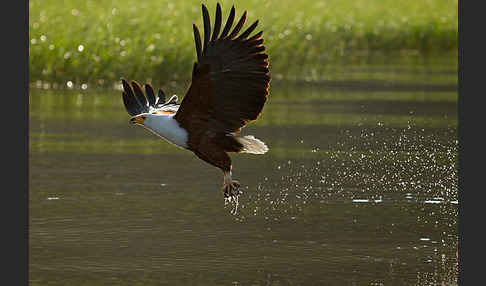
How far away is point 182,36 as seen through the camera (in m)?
29.2

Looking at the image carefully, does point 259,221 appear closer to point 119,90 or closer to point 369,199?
point 369,199

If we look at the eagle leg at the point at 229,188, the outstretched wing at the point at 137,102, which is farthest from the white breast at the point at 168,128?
the outstretched wing at the point at 137,102

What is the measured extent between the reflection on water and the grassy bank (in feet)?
13.7

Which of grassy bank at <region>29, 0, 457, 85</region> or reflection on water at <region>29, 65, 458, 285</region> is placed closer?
reflection on water at <region>29, 65, 458, 285</region>

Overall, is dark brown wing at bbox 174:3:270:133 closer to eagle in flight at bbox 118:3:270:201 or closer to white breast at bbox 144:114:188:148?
eagle in flight at bbox 118:3:270:201

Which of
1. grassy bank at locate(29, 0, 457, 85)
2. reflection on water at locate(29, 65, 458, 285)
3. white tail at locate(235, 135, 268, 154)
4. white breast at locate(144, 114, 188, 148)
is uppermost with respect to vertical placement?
grassy bank at locate(29, 0, 457, 85)

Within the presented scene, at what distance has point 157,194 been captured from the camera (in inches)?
621

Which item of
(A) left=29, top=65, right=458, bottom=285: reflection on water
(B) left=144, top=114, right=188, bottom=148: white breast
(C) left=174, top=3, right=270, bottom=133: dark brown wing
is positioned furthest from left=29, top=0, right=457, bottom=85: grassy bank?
(B) left=144, top=114, right=188, bottom=148: white breast

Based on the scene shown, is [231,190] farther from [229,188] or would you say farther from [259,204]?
[259,204]

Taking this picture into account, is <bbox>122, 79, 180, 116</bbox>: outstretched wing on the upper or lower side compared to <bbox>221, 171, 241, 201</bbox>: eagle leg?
upper

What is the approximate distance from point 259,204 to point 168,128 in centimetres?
473

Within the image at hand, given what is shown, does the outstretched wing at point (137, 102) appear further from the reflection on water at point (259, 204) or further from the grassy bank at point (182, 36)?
the grassy bank at point (182, 36)

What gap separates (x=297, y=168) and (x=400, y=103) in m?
8.04

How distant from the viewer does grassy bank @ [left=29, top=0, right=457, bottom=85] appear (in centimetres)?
2783
